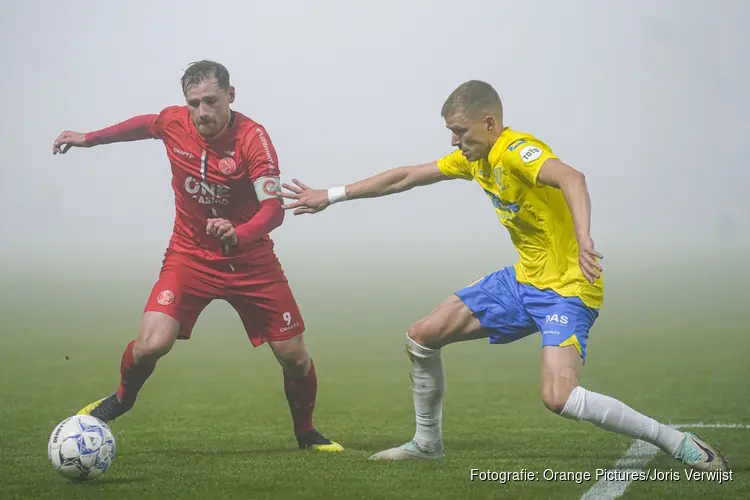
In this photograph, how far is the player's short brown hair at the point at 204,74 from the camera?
5.30m

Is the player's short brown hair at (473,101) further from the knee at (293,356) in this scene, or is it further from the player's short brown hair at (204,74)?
the knee at (293,356)

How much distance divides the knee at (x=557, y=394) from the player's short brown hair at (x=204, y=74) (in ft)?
7.82

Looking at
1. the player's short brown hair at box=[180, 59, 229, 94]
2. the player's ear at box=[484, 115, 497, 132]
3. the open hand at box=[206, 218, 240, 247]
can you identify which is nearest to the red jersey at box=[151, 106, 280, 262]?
the player's short brown hair at box=[180, 59, 229, 94]

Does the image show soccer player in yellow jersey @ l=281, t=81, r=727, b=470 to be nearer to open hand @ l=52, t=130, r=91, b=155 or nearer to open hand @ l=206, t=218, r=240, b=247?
open hand @ l=206, t=218, r=240, b=247

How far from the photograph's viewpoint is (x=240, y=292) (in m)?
5.48

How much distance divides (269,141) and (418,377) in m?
1.51

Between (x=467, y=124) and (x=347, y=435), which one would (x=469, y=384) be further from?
(x=467, y=124)

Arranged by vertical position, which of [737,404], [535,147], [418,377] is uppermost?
[535,147]

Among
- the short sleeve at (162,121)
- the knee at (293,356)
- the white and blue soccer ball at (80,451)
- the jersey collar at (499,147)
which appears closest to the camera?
the white and blue soccer ball at (80,451)

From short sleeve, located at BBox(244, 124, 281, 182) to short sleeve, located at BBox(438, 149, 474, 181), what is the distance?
902 millimetres

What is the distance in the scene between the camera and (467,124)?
4754 millimetres

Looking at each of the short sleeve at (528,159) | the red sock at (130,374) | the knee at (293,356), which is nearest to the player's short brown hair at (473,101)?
the short sleeve at (528,159)

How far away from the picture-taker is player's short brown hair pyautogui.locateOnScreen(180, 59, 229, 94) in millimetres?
5305

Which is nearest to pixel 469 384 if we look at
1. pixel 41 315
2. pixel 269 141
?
pixel 269 141
